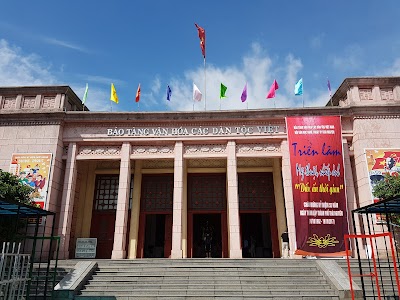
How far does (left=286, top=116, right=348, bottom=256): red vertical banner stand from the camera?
14773 mm

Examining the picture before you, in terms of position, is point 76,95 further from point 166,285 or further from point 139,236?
point 166,285

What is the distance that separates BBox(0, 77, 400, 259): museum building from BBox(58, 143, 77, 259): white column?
47mm

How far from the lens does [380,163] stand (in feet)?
50.9

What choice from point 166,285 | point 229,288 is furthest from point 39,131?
point 229,288

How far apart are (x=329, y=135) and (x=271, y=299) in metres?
8.86

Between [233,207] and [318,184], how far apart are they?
400 centimetres

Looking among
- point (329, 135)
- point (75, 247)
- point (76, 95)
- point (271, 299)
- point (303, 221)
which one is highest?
point (76, 95)

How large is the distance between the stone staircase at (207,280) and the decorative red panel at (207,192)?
5356 mm

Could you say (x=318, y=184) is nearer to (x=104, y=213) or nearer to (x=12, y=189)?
(x=104, y=213)

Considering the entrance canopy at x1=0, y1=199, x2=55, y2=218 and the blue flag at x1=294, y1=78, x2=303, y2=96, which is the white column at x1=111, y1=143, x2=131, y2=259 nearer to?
the entrance canopy at x1=0, y1=199, x2=55, y2=218

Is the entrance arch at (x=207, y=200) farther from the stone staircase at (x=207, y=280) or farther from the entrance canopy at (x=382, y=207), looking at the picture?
the entrance canopy at (x=382, y=207)

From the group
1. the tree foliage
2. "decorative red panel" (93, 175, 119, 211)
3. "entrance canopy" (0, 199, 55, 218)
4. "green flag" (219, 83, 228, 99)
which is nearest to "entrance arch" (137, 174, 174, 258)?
"decorative red panel" (93, 175, 119, 211)

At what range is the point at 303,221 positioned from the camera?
49.3ft

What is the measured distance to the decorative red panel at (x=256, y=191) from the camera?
60.3 ft
